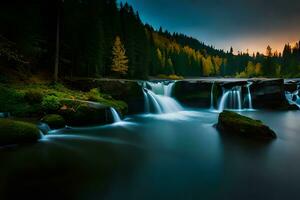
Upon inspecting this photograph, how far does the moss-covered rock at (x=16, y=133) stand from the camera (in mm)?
9891

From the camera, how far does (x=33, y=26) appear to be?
21.7 m

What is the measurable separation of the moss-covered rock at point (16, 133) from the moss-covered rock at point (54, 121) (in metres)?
2.38

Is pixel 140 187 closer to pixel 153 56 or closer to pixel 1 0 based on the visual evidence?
A: pixel 1 0

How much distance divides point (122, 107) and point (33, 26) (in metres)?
11.0

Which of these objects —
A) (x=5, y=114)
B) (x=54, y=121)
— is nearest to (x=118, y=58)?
(x=54, y=121)

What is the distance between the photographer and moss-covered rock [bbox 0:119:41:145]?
9891 millimetres

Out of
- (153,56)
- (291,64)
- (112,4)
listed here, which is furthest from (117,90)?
(291,64)

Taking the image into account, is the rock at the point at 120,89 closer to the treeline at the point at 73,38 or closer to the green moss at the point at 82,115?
the treeline at the point at 73,38

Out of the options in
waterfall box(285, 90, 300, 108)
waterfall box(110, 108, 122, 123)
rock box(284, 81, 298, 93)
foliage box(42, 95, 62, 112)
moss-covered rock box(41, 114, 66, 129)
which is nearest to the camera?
moss-covered rock box(41, 114, 66, 129)

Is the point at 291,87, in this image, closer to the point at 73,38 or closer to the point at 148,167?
the point at 73,38

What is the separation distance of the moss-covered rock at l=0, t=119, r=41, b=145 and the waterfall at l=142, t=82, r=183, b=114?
14052mm

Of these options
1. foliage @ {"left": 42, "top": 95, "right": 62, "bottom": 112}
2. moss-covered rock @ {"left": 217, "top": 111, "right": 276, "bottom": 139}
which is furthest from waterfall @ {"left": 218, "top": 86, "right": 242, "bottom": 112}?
foliage @ {"left": 42, "top": 95, "right": 62, "bottom": 112}

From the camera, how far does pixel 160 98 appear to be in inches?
1027

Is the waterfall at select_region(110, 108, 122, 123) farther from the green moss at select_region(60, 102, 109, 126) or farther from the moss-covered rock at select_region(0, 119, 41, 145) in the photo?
the moss-covered rock at select_region(0, 119, 41, 145)
